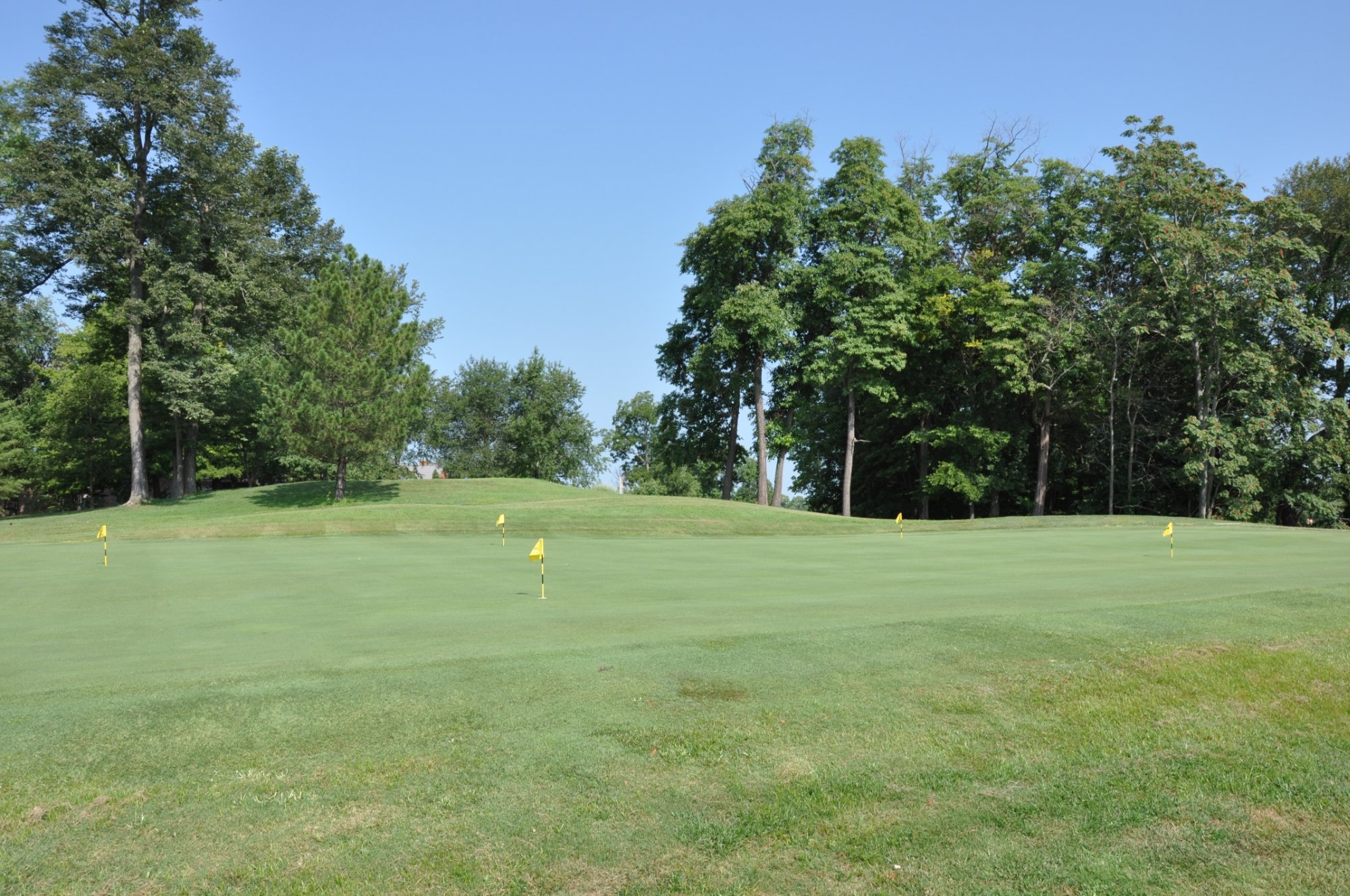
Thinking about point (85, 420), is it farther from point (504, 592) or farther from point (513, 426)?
point (504, 592)

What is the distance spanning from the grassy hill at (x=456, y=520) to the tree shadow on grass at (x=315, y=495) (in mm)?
119

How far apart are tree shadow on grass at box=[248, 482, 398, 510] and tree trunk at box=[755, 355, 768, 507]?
1928 cm

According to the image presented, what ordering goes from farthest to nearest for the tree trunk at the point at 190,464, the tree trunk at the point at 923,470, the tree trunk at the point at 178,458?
1. the tree trunk at the point at 923,470
2. the tree trunk at the point at 190,464
3. the tree trunk at the point at 178,458

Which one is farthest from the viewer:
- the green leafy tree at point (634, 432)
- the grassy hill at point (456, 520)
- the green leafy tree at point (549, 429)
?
the green leafy tree at point (634, 432)

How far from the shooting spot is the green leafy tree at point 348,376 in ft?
119

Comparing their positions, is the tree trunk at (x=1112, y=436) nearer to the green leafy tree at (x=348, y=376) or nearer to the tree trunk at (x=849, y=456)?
the tree trunk at (x=849, y=456)

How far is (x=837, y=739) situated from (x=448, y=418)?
80.3 meters

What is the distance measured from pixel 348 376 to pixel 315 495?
834cm

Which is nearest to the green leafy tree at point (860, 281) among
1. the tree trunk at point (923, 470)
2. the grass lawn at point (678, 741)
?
the tree trunk at point (923, 470)

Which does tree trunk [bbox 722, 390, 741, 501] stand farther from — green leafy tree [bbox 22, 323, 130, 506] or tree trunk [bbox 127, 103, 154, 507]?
green leafy tree [bbox 22, 323, 130, 506]

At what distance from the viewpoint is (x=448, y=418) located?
272ft

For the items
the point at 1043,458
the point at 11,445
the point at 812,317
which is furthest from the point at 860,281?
the point at 11,445

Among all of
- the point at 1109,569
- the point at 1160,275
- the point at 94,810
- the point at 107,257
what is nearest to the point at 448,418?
the point at 107,257

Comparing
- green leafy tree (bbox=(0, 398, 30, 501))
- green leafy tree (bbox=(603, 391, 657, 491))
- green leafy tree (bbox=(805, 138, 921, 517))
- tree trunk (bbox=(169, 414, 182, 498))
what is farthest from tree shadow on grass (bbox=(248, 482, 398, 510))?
green leafy tree (bbox=(603, 391, 657, 491))
